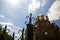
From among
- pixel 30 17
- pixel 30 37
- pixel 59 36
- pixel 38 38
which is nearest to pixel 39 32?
pixel 38 38

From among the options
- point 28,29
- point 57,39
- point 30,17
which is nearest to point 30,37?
point 28,29

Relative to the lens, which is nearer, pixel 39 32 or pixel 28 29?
pixel 28 29

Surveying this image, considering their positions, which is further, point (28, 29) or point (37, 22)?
point (37, 22)

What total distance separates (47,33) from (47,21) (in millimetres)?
3847

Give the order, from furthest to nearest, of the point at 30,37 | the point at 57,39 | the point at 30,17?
1. the point at 57,39
2. the point at 30,17
3. the point at 30,37

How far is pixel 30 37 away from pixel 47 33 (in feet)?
93.6

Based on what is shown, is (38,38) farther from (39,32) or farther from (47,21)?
(47,21)

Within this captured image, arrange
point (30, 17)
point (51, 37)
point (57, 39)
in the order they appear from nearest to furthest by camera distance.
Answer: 1. point (30, 17)
2. point (57, 39)
3. point (51, 37)

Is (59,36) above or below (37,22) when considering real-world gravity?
below

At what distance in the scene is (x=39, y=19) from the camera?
4400cm

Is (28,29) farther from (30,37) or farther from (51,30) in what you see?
(51,30)

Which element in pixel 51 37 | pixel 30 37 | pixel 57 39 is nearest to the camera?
pixel 30 37

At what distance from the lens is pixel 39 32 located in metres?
41.4

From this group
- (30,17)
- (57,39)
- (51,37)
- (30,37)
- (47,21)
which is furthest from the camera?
(47,21)
